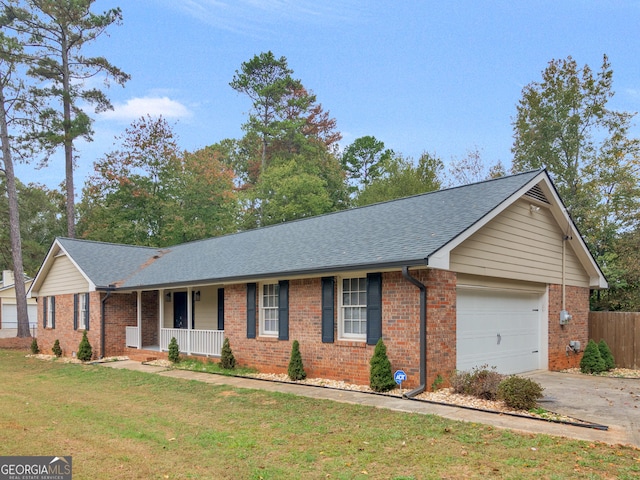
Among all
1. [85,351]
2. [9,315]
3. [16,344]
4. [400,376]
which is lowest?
[9,315]

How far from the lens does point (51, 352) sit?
68.8ft

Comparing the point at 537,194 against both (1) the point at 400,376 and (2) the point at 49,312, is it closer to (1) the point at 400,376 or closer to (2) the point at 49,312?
(1) the point at 400,376

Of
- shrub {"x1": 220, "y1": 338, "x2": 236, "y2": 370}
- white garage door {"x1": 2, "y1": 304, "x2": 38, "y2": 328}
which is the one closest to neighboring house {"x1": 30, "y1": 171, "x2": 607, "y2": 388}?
shrub {"x1": 220, "y1": 338, "x2": 236, "y2": 370}

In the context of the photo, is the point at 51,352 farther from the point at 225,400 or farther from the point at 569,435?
the point at 569,435

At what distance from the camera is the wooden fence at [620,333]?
1429 centimetres

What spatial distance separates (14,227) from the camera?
88.0ft

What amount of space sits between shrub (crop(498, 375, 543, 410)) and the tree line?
12.7 m

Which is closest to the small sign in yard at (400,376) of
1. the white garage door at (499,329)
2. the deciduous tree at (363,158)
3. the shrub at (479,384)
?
the shrub at (479,384)

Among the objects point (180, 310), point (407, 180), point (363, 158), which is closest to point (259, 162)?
point (363, 158)

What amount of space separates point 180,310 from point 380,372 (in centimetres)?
1148

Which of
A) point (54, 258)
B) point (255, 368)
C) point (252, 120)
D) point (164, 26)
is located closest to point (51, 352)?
point (54, 258)

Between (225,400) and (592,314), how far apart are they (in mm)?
11569

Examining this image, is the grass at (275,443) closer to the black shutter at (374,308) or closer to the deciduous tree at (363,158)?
the black shutter at (374,308)

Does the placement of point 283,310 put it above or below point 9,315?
above
